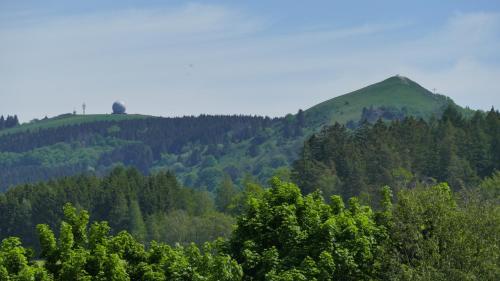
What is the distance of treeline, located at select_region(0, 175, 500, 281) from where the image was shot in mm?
55125

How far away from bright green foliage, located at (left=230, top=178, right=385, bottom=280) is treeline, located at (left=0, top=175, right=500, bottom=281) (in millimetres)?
57

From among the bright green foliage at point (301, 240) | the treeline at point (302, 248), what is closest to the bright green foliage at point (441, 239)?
the treeline at point (302, 248)

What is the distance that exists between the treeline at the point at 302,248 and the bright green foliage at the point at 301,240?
0.19 feet

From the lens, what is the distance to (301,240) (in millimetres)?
59250

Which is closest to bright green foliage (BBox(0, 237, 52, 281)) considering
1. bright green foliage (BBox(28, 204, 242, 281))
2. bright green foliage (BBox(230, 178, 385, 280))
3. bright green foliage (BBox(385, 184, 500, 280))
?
bright green foliage (BBox(28, 204, 242, 281))

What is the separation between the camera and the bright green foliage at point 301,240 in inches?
2244

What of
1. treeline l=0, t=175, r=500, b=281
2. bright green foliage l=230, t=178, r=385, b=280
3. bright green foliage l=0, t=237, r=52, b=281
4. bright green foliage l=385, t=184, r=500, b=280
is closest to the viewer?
bright green foliage l=0, t=237, r=52, b=281

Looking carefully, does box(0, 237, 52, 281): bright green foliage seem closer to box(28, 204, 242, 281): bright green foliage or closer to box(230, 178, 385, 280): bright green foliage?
box(28, 204, 242, 281): bright green foliage

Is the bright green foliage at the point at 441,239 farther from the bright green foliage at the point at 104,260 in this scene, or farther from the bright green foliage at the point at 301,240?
the bright green foliage at the point at 104,260

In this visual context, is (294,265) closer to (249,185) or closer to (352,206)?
(352,206)

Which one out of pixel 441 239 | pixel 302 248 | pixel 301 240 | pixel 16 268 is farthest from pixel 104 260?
pixel 441 239

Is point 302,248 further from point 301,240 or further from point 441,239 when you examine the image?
point 441,239

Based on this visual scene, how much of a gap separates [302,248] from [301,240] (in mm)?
755

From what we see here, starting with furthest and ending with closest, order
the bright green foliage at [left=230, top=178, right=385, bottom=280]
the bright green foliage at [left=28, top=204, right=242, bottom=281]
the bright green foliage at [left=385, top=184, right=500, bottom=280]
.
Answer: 1. the bright green foliage at [left=385, top=184, right=500, bottom=280]
2. the bright green foliage at [left=230, top=178, right=385, bottom=280]
3. the bright green foliage at [left=28, top=204, right=242, bottom=281]
